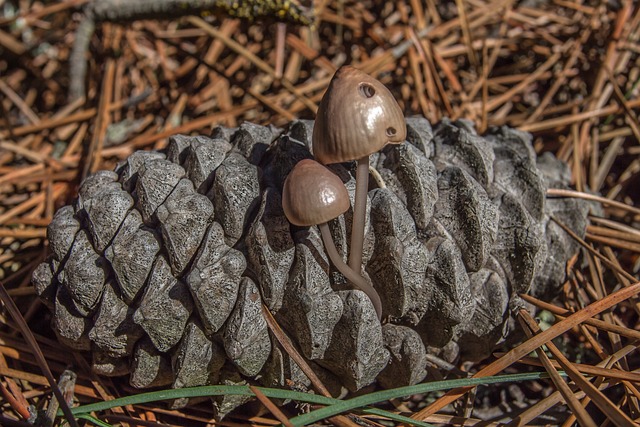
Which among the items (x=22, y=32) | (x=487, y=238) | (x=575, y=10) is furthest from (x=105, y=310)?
(x=575, y=10)

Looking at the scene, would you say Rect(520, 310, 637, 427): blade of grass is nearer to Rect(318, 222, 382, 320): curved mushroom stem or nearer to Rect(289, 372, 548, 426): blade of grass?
Rect(289, 372, 548, 426): blade of grass

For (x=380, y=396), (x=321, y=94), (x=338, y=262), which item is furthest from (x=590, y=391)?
(x=321, y=94)

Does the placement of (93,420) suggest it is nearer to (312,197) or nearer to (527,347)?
(312,197)

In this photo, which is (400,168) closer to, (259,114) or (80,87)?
(259,114)

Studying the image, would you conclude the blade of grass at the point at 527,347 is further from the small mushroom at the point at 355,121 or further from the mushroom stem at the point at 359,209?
the small mushroom at the point at 355,121

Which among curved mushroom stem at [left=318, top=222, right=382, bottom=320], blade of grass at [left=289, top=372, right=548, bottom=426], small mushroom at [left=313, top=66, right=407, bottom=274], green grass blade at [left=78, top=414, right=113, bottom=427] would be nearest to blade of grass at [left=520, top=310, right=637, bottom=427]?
blade of grass at [left=289, top=372, right=548, bottom=426]
